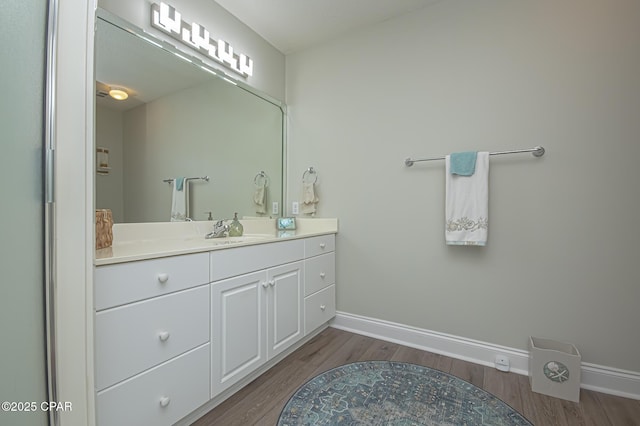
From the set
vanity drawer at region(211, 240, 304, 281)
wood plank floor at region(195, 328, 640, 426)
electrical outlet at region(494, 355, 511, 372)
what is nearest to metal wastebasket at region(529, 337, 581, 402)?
wood plank floor at region(195, 328, 640, 426)

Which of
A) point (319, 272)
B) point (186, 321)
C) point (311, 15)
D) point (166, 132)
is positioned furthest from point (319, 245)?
point (311, 15)

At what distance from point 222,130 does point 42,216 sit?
4.71 ft

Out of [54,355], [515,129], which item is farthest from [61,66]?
[515,129]

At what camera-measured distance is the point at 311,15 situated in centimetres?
209

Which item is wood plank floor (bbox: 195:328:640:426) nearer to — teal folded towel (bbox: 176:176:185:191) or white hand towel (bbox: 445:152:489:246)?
white hand towel (bbox: 445:152:489:246)

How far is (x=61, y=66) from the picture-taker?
30.9 inches

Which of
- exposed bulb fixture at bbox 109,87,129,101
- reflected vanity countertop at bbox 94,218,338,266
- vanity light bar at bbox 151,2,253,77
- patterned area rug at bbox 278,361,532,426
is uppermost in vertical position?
vanity light bar at bbox 151,2,253,77

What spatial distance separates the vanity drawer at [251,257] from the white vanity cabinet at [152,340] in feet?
0.23

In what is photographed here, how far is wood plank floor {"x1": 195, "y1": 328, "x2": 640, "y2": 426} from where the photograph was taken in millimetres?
1334

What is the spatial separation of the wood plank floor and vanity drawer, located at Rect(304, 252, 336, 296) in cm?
41

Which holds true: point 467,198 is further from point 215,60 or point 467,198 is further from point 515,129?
point 215,60

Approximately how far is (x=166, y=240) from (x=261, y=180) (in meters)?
0.94

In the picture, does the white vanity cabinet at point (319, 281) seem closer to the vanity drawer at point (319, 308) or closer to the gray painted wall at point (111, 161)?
the vanity drawer at point (319, 308)

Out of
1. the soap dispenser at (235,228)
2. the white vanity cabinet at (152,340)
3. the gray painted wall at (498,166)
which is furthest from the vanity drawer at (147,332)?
the gray painted wall at (498,166)
